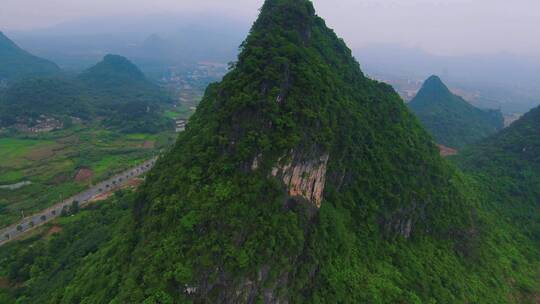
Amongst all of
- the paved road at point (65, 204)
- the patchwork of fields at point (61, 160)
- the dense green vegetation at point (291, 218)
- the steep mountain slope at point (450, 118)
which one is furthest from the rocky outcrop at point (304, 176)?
the steep mountain slope at point (450, 118)

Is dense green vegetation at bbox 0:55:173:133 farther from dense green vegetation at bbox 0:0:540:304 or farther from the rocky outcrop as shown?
the rocky outcrop

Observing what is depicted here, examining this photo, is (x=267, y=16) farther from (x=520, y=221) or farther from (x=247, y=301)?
(x=520, y=221)

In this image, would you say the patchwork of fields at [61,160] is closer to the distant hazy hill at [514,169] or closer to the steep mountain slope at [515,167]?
the distant hazy hill at [514,169]

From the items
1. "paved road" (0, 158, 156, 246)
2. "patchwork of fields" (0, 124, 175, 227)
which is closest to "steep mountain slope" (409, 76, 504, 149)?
"paved road" (0, 158, 156, 246)

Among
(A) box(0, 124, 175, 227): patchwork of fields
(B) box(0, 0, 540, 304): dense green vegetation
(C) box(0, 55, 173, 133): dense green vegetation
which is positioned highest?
(B) box(0, 0, 540, 304): dense green vegetation

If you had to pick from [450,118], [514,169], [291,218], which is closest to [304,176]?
[291,218]

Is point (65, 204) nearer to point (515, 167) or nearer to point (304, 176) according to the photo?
point (304, 176)

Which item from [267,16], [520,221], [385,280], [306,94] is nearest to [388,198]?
[385,280]
